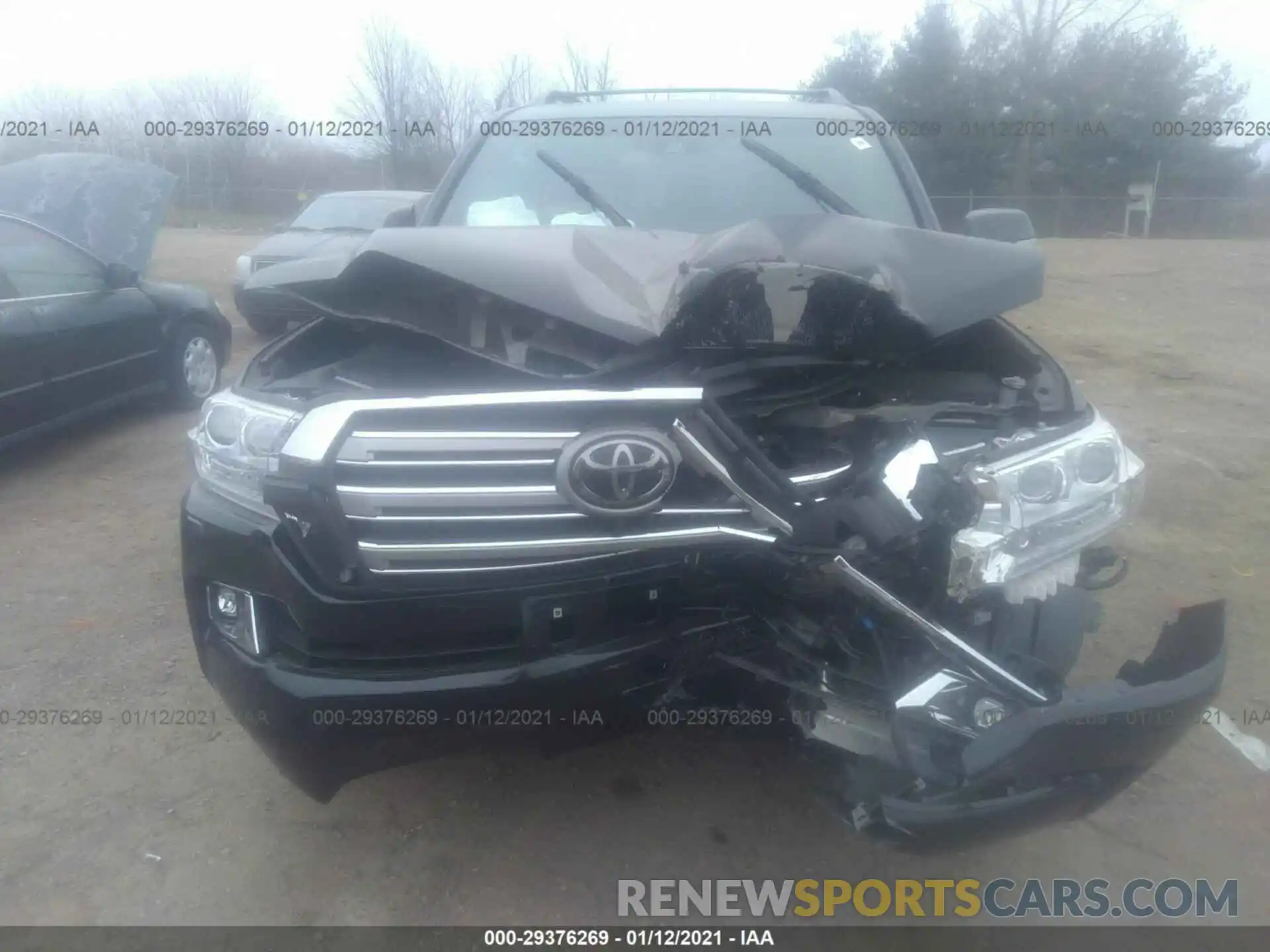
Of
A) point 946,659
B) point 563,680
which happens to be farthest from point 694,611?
point 946,659

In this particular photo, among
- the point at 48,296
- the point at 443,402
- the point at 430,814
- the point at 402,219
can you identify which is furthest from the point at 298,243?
the point at 443,402

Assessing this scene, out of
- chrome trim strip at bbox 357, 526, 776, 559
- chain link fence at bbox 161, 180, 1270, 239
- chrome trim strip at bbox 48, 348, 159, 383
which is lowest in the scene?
chain link fence at bbox 161, 180, 1270, 239

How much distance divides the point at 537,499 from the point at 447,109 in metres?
25.2

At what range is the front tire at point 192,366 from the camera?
6.80 meters

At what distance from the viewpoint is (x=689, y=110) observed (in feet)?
13.0

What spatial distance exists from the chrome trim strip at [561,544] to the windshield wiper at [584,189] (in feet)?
5.79

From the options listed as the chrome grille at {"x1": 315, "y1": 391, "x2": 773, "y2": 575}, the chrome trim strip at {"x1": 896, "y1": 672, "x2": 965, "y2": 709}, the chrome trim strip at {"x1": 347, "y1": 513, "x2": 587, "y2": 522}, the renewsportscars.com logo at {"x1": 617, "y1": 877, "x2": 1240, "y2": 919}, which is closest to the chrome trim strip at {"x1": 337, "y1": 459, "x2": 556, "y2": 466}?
the chrome grille at {"x1": 315, "y1": 391, "x2": 773, "y2": 575}

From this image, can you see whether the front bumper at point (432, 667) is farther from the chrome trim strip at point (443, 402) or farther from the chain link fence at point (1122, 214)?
the chain link fence at point (1122, 214)

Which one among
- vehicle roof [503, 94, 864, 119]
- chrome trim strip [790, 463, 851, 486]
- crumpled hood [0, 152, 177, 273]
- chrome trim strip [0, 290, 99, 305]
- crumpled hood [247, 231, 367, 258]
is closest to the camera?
chrome trim strip [790, 463, 851, 486]

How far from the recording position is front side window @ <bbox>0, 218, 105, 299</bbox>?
5.56m

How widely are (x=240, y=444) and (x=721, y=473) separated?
1.26m

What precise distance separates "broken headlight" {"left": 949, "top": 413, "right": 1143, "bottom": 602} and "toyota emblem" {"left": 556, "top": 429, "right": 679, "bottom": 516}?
650 mm

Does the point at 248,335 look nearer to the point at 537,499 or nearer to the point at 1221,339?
the point at 537,499

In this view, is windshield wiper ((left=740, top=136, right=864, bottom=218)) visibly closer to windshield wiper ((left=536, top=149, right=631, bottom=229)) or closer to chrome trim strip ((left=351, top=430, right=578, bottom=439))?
windshield wiper ((left=536, top=149, right=631, bottom=229))
